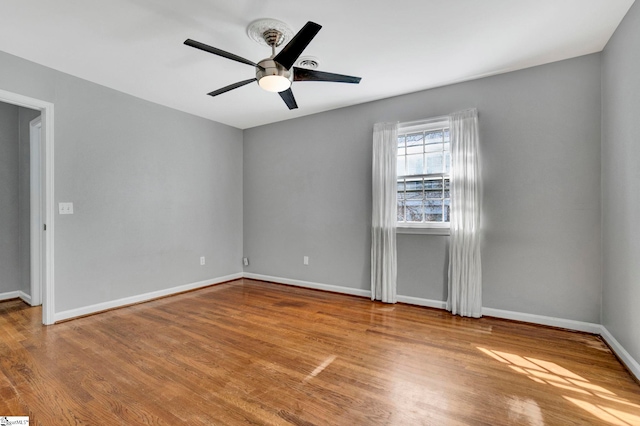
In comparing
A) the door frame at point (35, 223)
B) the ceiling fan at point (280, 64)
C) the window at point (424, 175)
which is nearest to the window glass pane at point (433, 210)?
the window at point (424, 175)

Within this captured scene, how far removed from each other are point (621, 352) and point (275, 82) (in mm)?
3442

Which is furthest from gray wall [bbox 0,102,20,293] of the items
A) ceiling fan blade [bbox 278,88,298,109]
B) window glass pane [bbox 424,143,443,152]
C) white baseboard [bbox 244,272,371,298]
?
window glass pane [bbox 424,143,443,152]

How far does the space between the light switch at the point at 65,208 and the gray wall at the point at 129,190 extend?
54mm

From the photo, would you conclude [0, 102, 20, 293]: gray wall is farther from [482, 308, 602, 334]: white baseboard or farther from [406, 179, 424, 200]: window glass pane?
[482, 308, 602, 334]: white baseboard

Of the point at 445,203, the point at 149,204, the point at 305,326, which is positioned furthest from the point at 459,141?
the point at 149,204

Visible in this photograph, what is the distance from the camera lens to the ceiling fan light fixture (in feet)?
7.72

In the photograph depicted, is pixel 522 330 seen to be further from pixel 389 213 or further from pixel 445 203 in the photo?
pixel 389 213

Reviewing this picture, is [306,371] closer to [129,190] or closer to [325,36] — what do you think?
[325,36]

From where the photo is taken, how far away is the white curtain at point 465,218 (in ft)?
10.8

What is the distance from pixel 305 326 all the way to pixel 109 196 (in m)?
2.83

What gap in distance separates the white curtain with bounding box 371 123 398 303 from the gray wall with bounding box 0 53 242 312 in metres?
2.63

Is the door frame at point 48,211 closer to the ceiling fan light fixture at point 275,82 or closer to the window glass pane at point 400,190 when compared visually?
the ceiling fan light fixture at point 275,82

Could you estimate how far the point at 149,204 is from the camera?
406 cm

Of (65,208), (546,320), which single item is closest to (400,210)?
(546,320)
